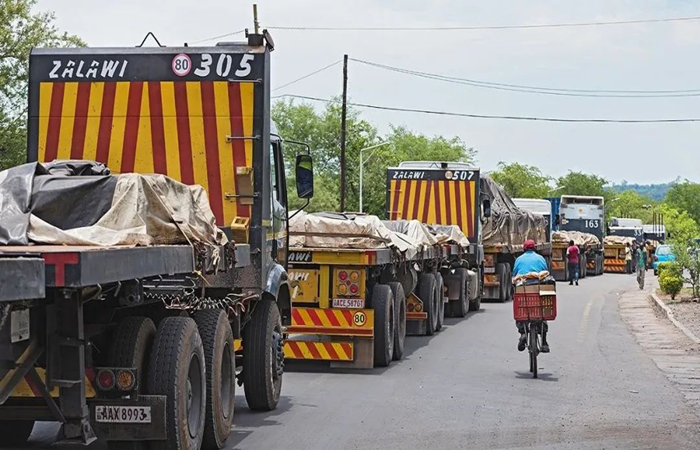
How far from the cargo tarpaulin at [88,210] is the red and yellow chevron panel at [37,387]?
0.82 m

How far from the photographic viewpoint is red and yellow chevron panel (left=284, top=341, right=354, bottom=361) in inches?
593

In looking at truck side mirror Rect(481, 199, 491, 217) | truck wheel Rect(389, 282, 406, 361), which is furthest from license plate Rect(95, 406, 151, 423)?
truck side mirror Rect(481, 199, 491, 217)

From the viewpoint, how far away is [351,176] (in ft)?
252

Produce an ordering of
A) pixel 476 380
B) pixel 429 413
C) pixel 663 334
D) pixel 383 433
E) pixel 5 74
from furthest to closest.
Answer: pixel 5 74
pixel 663 334
pixel 476 380
pixel 429 413
pixel 383 433

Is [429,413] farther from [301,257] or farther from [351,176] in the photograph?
[351,176]

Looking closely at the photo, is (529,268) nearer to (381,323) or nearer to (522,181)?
(381,323)

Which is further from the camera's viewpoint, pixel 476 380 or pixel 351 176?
pixel 351 176

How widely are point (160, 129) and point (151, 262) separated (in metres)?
4.08

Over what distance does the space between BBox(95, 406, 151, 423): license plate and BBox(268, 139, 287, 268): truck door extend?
4.05 m

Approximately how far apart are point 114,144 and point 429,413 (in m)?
4.06

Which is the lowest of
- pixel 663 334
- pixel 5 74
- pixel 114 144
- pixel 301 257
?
pixel 663 334

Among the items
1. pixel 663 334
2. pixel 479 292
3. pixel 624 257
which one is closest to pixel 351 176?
pixel 624 257

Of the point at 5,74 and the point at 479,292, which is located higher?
the point at 5,74

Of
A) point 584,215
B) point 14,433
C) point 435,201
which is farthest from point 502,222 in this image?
point 584,215
